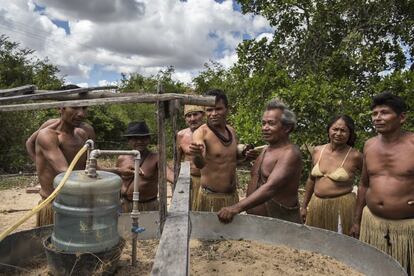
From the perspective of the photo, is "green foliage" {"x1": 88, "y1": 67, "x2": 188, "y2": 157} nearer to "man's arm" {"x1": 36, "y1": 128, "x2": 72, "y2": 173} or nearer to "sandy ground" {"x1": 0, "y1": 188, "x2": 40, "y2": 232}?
"sandy ground" {"x1": 0, "y1": 188, "x2": 40, "y2": 232}

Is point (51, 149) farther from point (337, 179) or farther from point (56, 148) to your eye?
point (337, 179)

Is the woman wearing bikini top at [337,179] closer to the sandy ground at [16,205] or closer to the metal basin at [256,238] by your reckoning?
the metal basin at [256,238]

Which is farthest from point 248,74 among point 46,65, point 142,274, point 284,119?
point 46,65

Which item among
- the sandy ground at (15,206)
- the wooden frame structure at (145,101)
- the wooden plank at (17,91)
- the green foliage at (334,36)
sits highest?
the green foliage at (334,36)

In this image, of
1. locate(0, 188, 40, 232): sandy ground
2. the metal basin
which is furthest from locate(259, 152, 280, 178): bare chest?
locate(0, 188, 40, 232): sandy ground

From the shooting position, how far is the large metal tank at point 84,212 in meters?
2.34

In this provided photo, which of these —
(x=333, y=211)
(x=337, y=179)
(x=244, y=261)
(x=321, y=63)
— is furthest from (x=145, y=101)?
(x=321, y=63)

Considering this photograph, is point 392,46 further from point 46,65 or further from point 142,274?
point 46,65

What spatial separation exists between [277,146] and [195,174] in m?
2.05

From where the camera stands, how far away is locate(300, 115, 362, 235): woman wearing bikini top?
402 cm

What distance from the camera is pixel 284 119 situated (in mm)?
3219

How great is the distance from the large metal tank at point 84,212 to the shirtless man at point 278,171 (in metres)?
0.91

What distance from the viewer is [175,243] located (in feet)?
5.61

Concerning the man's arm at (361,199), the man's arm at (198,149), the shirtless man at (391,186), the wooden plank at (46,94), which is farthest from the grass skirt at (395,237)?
the wooden plank at (46,94)
